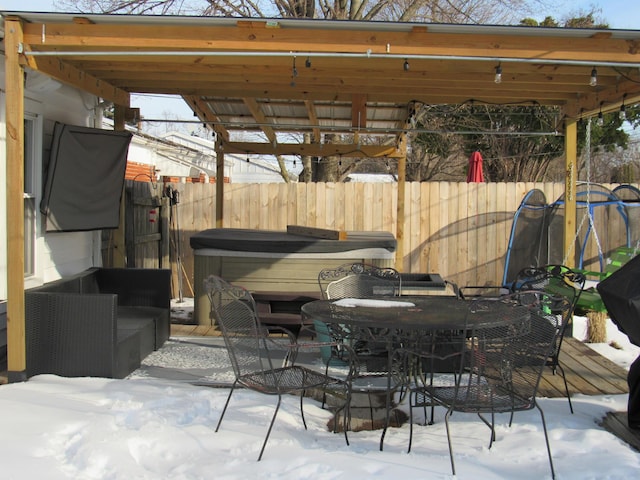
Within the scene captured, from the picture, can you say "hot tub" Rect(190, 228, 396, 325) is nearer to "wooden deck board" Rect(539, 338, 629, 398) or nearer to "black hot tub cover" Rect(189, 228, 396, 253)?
"black hot tub cover" Rect(189, 228, 396, 253)

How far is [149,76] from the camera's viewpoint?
19.0ft

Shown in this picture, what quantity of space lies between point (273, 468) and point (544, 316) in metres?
1.87

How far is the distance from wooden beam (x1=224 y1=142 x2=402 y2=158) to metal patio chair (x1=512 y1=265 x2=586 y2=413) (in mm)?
2710

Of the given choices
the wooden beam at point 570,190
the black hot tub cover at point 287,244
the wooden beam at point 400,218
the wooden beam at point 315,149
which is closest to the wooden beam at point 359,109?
the wooden beam at point 315,149

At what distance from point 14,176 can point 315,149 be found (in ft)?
15.1

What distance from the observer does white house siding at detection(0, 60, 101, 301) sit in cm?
471

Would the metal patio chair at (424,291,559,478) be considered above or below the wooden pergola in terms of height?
below

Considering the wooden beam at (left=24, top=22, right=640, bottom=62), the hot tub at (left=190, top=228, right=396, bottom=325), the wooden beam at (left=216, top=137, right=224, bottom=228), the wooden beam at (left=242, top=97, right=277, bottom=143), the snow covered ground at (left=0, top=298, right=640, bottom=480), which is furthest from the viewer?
the wooden beam at (left=216, top=137, right=224, bottom=228)

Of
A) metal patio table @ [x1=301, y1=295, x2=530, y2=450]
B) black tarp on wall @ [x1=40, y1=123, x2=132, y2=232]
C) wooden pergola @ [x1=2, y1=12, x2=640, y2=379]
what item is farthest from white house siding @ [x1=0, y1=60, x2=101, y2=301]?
metal patio table @ [x1=301, y1=295, x2=530, y2=450]

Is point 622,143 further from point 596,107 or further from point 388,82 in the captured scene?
point 388,82

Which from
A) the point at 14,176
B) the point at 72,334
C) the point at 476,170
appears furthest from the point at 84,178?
the point at 476,170

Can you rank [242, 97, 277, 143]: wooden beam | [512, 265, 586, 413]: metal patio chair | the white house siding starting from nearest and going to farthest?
1. [512, 265, 586, 413]: metal patio chair
2. the white house siding
3. [242, 97, 277, 143]: wooden beam

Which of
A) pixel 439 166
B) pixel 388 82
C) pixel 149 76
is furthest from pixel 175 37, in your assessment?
pixel 439 166

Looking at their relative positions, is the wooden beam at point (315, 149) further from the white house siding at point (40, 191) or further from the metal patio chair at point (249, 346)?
the metal patio chair at point (249, 346)
